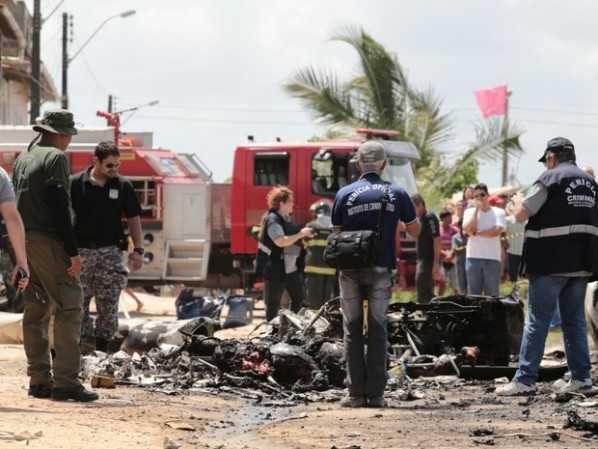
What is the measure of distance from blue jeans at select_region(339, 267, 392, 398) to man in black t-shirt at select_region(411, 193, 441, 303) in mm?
7349

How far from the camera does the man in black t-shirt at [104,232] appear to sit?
40.9ft

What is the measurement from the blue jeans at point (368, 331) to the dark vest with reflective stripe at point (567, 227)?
4.35ft

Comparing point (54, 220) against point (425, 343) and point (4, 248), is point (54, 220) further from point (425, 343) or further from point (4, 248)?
point (4, 248)

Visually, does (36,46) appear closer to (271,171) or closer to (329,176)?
(271,171)

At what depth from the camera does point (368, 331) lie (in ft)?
36.2

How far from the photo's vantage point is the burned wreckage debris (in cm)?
1209

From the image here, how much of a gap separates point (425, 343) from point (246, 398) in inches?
95.2

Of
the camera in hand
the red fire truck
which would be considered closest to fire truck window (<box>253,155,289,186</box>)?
the red fire truck

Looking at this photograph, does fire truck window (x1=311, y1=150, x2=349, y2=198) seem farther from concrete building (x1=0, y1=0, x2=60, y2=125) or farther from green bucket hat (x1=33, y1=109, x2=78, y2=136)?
concrete building (x1=0, y1=0, x2=60, y2=125)

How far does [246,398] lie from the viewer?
1161 cm

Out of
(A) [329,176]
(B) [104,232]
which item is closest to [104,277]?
(B) [104,232]

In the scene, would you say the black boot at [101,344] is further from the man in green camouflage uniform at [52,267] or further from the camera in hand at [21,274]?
the camera in hand at [21,274]

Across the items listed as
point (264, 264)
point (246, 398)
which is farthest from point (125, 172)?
point (246, 398)

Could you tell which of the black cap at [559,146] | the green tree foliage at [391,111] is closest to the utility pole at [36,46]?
the green tree foliage at [391,111]
